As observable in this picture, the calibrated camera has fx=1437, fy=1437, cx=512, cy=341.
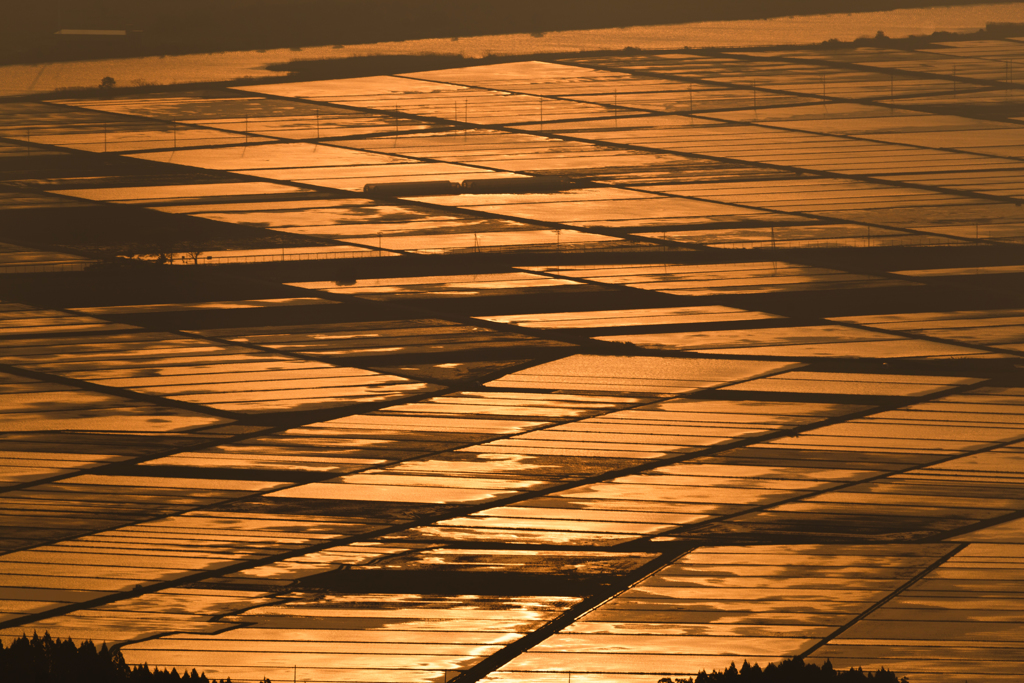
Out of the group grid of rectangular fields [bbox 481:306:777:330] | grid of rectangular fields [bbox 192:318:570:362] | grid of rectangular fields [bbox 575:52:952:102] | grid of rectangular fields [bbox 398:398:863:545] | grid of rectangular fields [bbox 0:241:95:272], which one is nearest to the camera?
grid of rectangular fields [bbox 398:398:863:545]

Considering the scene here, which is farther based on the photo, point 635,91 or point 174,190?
point 635,91

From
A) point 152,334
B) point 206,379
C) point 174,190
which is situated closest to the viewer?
point 206,379

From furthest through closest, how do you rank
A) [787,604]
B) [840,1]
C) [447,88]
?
[840,1] → [447,88] → [787,604]

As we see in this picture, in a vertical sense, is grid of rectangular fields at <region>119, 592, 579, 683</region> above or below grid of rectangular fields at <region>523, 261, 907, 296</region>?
below

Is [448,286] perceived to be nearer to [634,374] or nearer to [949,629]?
[634,374]

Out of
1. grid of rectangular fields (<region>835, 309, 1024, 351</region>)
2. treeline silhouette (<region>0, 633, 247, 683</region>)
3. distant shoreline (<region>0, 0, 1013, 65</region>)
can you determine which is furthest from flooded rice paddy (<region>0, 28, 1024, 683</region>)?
treeline silhouette (<region>0, 633, 247, 683</region>)

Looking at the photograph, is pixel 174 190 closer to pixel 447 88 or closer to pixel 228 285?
pixel 228 285

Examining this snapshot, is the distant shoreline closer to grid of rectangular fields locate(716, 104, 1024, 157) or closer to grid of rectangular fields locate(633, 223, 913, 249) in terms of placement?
grid of rectangular fields locate(716, 104, 1024, 157)

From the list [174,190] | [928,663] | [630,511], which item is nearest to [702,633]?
Answer: [928,663]
